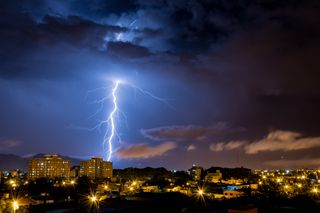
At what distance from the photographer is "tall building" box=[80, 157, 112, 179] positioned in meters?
105

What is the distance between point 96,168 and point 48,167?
47.7 ft

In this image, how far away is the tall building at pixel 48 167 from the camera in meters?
103

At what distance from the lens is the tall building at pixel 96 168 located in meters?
105

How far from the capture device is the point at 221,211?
20.0 m

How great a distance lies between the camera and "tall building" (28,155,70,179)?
103 meters

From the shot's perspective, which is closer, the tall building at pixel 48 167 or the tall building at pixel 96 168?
the tall building at pixel 48 167

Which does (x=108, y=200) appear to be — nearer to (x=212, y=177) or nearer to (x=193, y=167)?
(x=212, y=177)

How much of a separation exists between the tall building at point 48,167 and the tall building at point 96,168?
5419mm

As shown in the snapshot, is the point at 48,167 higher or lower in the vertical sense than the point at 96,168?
higher

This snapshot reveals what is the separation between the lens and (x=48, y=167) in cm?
10575

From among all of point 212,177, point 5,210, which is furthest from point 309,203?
point 212,177

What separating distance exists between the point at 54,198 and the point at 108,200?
6.32 metres

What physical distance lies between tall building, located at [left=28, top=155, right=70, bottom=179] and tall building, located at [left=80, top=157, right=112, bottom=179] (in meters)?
5.42

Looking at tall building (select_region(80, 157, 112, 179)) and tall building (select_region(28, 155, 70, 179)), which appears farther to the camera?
tall building (select_region(80, 157, 112, 179))
